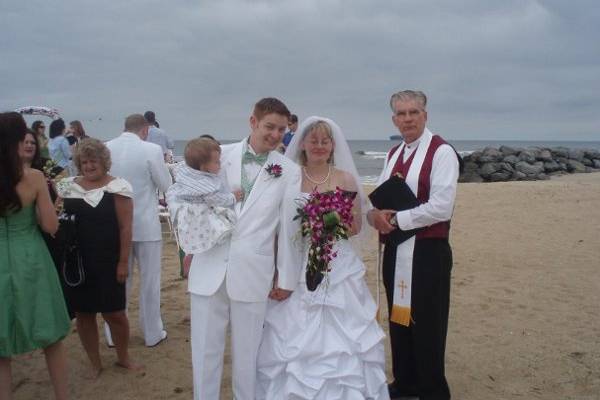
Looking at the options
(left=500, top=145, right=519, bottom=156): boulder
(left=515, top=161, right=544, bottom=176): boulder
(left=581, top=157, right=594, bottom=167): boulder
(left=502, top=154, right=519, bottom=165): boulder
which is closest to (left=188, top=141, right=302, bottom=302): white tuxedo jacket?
(left=515, top=161, right=544, bottom=176): boulder

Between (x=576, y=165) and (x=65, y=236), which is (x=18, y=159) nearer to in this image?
(x=65, y=236)

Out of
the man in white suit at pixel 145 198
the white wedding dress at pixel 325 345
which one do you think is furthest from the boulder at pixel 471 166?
the white wedding dress at pixel 325 345

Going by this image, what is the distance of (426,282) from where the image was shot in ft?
12.5

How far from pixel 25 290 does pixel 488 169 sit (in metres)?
27.9

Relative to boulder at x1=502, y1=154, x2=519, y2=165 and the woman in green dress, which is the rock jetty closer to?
boulder at x1=502, y1=154, x2=519, y2=165

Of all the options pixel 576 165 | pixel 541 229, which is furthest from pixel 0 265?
pixel 576 165

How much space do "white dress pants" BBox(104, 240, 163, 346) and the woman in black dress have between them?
2.41ft

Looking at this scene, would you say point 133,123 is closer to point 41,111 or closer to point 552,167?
point 41,111

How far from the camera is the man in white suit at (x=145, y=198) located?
5.09 m

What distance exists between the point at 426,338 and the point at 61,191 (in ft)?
10.3

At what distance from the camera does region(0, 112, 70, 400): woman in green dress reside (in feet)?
10.8

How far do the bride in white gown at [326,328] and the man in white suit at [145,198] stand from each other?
5.96 feet

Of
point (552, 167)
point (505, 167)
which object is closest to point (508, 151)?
point (552, 167)

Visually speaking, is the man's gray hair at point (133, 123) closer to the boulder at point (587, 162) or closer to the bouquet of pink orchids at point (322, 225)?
the bouquet of pink orchids at point (322, 225)
